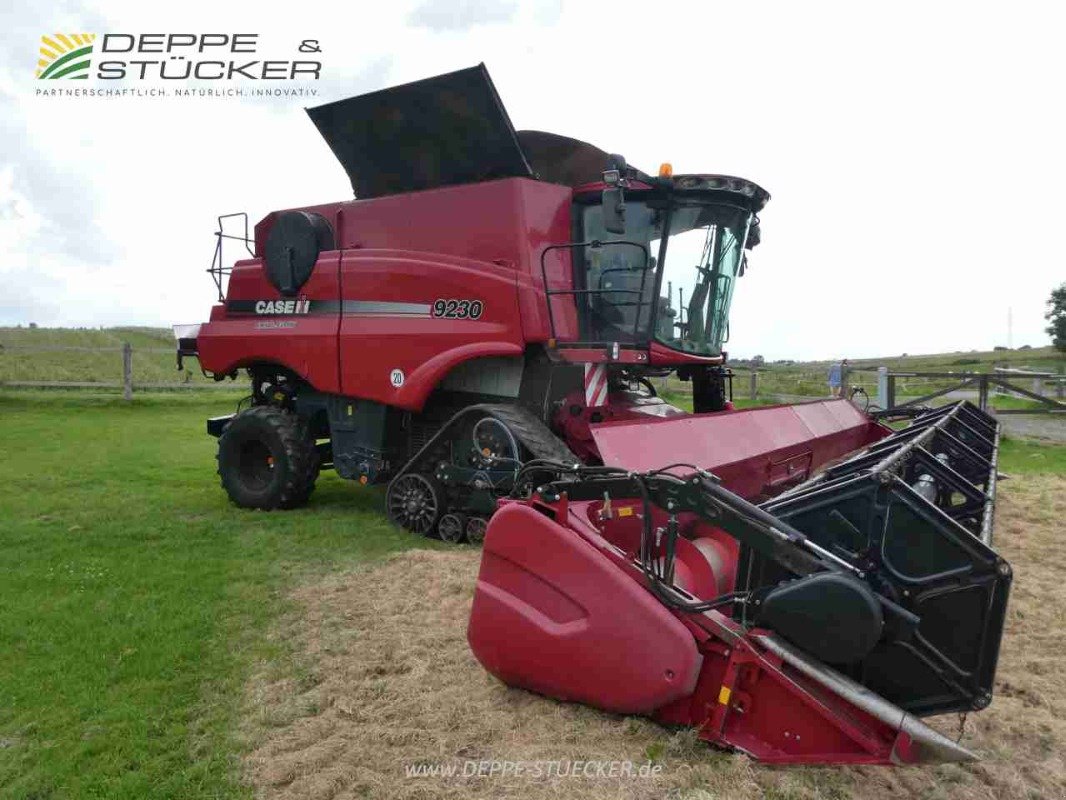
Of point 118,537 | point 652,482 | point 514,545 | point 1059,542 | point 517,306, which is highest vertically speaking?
point 517,306

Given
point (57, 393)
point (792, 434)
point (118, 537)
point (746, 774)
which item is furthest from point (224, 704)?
point (57, 393)

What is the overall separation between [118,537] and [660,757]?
4.99 meters

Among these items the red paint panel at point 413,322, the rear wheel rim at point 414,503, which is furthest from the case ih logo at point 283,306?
the rear wheel rim at point 414,503

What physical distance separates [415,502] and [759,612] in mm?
3999

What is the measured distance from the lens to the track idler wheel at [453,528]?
6.00 m

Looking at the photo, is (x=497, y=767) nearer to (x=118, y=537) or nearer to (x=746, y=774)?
(x=746, y=774)

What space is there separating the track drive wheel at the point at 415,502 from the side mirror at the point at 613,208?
2.39m

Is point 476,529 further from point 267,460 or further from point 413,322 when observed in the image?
→ point 267,460

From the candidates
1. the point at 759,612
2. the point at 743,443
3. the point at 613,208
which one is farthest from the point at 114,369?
the point at 759,612

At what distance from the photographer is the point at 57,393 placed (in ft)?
56.3

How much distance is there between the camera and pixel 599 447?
12.9 ft

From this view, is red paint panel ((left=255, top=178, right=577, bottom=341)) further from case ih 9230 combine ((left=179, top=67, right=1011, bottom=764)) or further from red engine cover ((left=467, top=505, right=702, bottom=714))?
red engine cover ((left=467, top=505, right=702, bottom=714))

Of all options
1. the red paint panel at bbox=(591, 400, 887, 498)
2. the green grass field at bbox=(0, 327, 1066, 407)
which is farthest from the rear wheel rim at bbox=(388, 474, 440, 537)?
the green grass field at bbox=(0, 327, 1066, 407)

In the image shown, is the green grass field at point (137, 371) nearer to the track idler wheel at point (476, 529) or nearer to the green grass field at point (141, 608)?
the green grass field at point (141, 608)
